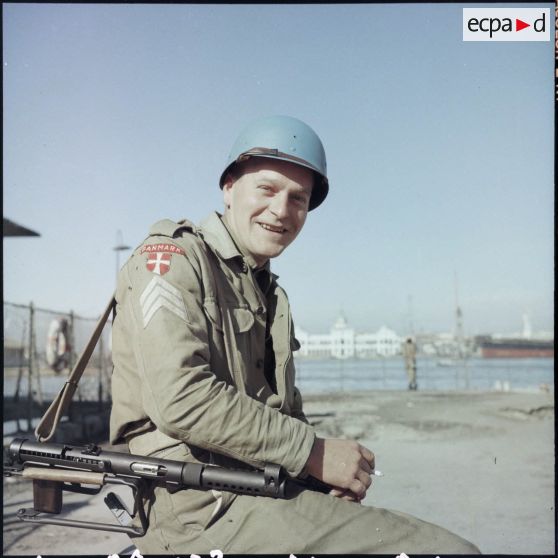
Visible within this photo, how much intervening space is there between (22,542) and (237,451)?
136 inches

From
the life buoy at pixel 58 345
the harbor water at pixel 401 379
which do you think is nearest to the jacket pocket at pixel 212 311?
the life buoy at pixel 58 345

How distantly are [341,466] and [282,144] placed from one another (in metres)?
1.14

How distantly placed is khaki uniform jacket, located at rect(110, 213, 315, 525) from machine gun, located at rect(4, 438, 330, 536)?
0.20ft

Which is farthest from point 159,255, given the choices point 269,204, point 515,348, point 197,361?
point 515,348

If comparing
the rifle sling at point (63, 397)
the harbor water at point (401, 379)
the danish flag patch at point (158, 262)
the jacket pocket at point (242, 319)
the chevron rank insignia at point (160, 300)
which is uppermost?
the danish flag patch at point (158, 262)

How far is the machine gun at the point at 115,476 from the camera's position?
1.68m

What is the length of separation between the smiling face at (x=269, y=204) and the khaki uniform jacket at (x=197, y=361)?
86 mm

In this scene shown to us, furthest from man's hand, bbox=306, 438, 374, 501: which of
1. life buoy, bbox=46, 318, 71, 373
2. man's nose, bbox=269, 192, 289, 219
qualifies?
life buoy, bbox=46, 318, 71, 373

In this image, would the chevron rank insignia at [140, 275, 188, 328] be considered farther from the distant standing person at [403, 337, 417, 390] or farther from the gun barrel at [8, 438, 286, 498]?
the distant standing person at [403, 337, 417, 390]

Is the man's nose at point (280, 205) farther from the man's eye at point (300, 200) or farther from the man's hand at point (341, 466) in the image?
the man's hand at point (341, 466)

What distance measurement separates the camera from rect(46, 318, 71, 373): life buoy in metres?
10.2

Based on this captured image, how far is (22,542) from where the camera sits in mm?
4238

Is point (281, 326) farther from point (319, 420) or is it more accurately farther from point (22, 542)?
point (319, 420)

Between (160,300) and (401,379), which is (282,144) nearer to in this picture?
(160,300)
